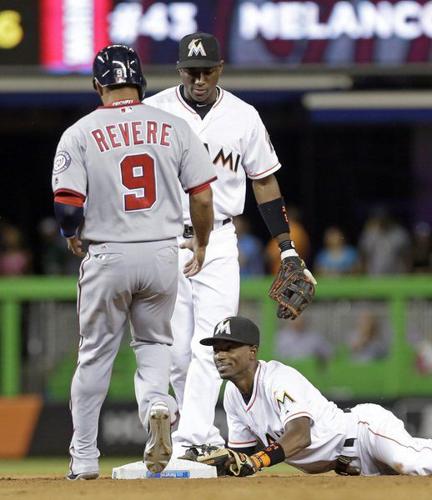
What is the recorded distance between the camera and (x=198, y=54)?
721 cm

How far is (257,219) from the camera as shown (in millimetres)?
16531

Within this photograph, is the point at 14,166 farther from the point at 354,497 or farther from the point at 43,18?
the point at 354,497

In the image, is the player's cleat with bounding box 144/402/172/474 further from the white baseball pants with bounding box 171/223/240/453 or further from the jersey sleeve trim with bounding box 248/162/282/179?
the jersey sleeve trim with bounding box 248/162/282/179

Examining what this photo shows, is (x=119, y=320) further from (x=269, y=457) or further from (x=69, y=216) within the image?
(x=269, y=457)

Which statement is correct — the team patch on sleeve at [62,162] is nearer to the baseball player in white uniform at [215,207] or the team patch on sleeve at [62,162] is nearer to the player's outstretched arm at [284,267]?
the baseball player in white uniform at [215,207]

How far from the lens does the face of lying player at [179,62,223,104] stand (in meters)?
7.30

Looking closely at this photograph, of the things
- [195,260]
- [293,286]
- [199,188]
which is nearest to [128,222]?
[199,188]

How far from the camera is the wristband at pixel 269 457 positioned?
6.83 m

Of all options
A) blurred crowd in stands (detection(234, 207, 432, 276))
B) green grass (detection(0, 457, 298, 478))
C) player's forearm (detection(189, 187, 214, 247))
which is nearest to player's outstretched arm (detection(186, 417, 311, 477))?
player's forearm (detection(189, 187, 214, 247))

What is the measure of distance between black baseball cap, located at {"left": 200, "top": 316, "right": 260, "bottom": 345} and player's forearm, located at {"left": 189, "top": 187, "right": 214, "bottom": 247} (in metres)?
0.53

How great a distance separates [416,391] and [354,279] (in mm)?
1047

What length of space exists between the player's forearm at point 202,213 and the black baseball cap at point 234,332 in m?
0.53

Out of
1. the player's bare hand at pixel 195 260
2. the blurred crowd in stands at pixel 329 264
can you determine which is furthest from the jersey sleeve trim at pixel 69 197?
the blurred crowd in stands at pixel 329 264

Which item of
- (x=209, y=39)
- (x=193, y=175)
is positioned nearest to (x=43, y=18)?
(x=209, y=39)
